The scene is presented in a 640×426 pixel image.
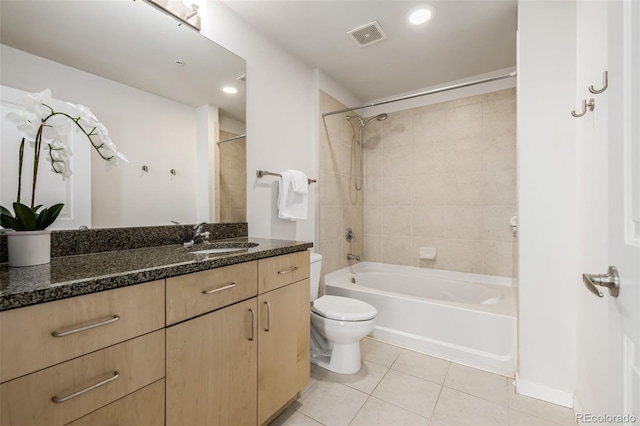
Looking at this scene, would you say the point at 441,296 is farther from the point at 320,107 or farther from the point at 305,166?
the point at 320,107

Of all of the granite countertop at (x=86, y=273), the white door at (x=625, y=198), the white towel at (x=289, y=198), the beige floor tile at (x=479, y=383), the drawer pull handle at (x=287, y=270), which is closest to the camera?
the white door at (x=625, y=198)

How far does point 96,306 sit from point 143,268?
5.8 inches

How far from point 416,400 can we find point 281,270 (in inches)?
43.3

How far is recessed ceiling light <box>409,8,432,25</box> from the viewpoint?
175 cm

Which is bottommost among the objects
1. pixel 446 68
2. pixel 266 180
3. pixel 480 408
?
pixel 480 408

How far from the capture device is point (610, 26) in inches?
23.3

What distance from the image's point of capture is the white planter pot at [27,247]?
0.84m

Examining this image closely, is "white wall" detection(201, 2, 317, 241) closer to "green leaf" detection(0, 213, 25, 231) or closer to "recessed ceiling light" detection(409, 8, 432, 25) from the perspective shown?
"recessed ceiling light" detection(409, 8, 432, 25)

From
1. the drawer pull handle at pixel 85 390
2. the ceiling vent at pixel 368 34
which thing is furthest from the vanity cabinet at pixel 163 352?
the ceiling vent at pixel 368 34

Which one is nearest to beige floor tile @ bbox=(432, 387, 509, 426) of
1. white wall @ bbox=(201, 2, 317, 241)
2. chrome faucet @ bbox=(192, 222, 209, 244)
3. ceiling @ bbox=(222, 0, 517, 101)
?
white wall @ bbox=(201, 2, 317, 241)

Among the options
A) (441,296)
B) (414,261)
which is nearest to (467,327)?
(441,296)

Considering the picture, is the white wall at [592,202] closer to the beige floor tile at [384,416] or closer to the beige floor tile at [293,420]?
the beige floor tile at [384,416]

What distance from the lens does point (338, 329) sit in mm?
1720

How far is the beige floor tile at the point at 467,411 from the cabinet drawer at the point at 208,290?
1215mm
